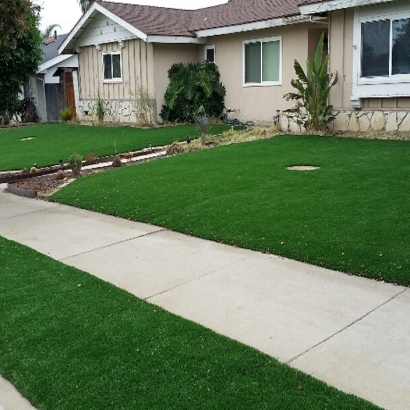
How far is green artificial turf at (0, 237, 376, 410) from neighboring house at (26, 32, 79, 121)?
74.6 ft

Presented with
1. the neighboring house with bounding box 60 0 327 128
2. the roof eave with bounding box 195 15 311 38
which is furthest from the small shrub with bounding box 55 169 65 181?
the roof eave with bounding box 195 15 311 38

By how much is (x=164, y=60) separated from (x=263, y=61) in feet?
14.1

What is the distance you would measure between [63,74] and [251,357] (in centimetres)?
2657

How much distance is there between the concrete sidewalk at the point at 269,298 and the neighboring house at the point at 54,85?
20.8 m

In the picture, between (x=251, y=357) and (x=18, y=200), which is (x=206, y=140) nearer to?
(x=18, y=200)

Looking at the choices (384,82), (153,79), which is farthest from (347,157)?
(153,79)

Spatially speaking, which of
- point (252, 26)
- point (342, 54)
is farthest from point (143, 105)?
point (342, 54)

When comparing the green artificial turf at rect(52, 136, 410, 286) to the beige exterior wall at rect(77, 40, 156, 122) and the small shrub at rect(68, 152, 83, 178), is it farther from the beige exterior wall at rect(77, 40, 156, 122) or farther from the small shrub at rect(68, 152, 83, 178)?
the beige exterior wall at rect(77, 40, 156, 122)

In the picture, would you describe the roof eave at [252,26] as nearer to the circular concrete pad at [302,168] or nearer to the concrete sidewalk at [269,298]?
the circular concrete pad at [302,168]

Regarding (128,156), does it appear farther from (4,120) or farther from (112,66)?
(4,120)

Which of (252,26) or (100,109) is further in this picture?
(100,109)

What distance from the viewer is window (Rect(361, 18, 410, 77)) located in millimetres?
12695

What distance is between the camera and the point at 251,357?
3.78m

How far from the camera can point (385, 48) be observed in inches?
514
